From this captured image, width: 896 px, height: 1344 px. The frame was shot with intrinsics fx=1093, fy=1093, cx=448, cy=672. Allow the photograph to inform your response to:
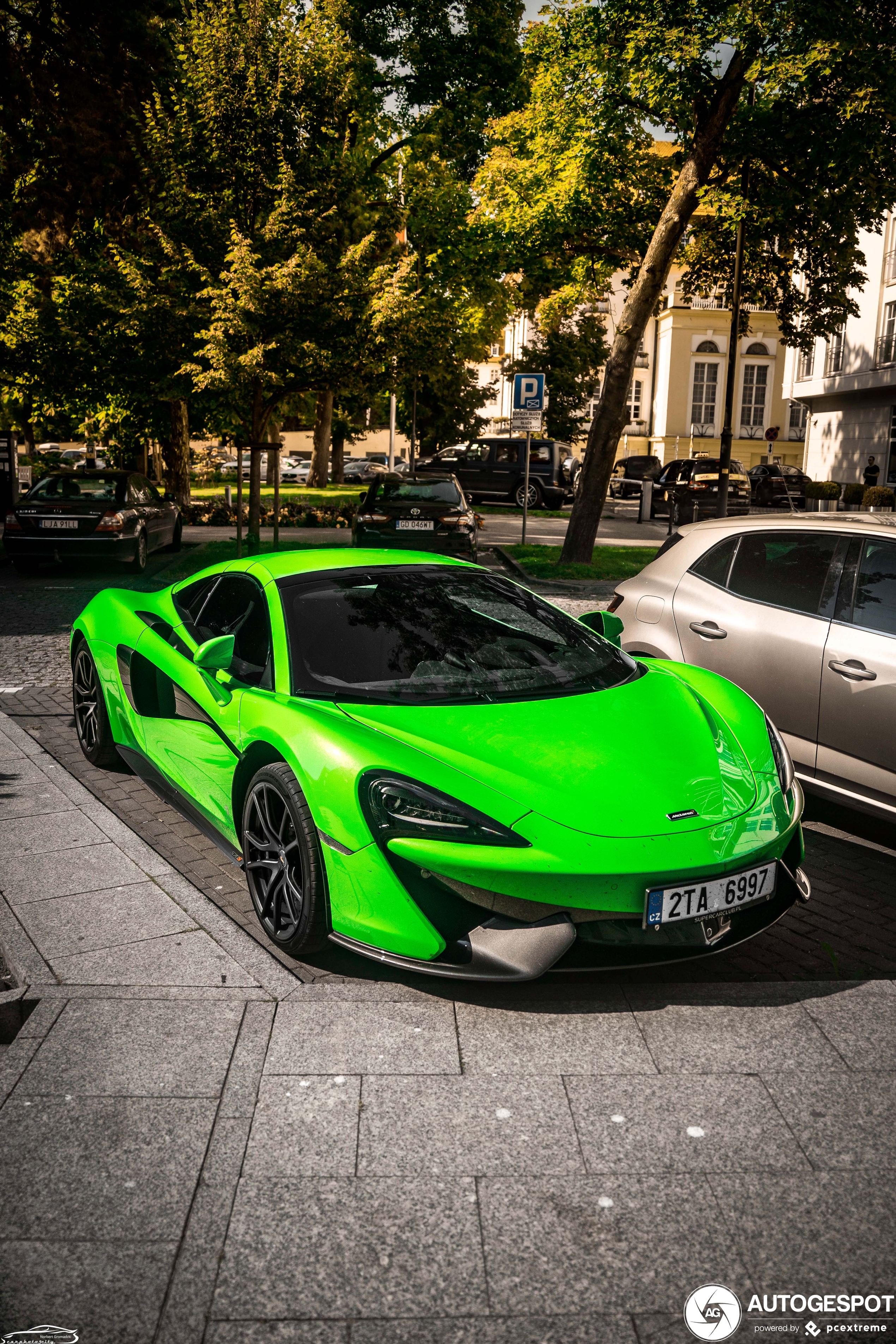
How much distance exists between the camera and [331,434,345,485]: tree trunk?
48.0 m

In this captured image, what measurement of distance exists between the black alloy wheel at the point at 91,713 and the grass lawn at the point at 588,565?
1036cm

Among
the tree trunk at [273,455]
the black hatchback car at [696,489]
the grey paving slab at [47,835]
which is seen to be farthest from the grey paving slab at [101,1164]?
the black hatchback car at [696,489]

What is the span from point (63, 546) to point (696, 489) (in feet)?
67.4

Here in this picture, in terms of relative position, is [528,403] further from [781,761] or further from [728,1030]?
[728,1030]

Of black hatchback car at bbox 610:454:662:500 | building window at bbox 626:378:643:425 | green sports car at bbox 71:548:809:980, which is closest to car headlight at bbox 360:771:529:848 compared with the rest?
green sports car at bbox 71:548:809:980

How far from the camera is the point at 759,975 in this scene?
380cm

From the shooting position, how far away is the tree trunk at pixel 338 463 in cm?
4803

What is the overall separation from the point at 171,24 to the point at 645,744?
771 inches

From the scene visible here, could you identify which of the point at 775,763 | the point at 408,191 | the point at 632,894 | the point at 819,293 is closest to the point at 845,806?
the point at 775,763

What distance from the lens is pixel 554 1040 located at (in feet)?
11.0

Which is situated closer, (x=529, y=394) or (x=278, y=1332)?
(x=278, y=1332)

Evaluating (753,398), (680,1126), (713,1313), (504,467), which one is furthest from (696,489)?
(753,398)

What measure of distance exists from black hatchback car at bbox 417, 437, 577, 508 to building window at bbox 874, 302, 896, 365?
12.9m

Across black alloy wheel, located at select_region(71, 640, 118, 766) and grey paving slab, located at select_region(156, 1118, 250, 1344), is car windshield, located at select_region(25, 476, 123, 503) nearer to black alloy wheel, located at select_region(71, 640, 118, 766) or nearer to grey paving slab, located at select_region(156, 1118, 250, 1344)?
black alloy wheel, located at select_region(71, 640, 118, 766)
